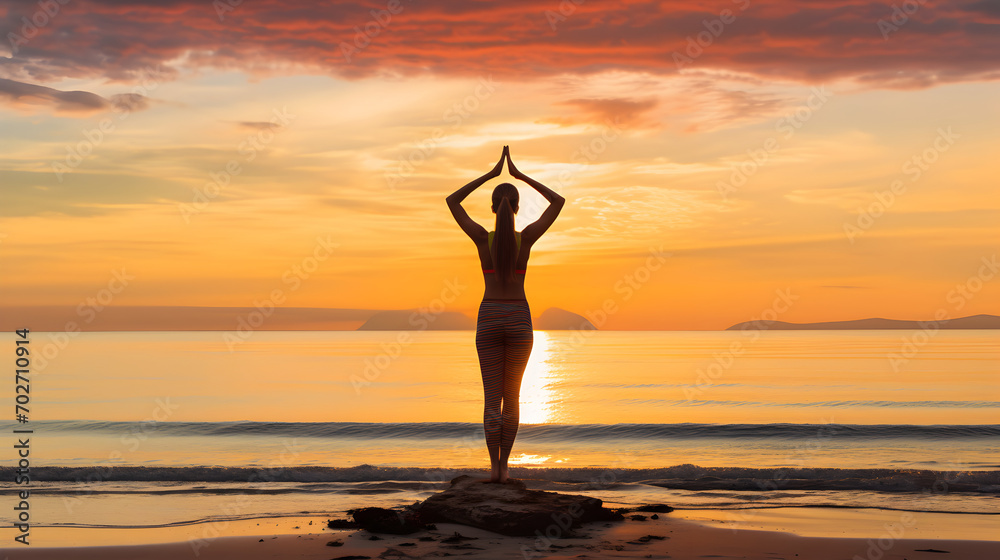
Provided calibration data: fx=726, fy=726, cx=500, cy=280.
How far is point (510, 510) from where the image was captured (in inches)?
270

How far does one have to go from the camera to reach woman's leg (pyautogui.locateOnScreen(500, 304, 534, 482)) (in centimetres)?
687

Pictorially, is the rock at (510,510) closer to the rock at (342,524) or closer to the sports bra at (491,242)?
the rock at (342,524)

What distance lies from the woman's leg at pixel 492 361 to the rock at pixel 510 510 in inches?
19.7

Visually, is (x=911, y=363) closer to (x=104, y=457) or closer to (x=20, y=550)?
(x=104, y=457)

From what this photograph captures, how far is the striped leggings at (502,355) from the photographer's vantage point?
6.88 m

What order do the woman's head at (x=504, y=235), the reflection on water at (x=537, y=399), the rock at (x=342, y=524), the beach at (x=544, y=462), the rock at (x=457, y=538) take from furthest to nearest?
1. the reflection on water at (x=537, y=399)
2. the rock at (x=342, y=524)
3. the beach at (x=544, y=462)
4. the woman's head at (x=504, y=235)
5. the rock at (x=457, y=538)

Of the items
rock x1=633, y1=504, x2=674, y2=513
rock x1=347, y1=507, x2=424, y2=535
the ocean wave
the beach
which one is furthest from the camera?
the ocean wave

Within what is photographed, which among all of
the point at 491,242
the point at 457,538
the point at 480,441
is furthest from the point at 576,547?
the point at 480,441

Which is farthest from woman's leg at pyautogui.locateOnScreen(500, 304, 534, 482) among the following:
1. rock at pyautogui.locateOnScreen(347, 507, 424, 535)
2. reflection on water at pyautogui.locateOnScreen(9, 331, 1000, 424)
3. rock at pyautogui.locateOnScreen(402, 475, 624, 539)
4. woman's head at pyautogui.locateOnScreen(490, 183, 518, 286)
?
reflection on water at pyautogui.locateOnScreen(9, 331, 1000, 424)

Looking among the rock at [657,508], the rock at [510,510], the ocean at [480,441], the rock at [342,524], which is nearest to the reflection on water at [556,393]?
the ocean at [480,441]

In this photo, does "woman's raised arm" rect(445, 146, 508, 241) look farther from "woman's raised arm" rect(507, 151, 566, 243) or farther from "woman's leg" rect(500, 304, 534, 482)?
"woman's leg" rect(500, 304, 534, 482)

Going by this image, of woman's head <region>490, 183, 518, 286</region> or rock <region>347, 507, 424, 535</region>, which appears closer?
woman's head <region>490, 183, 518, 286</region>

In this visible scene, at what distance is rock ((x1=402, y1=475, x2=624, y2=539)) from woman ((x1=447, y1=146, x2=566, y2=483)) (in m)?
0.84

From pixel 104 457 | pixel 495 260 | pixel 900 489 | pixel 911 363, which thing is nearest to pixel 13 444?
pixel 104 457
